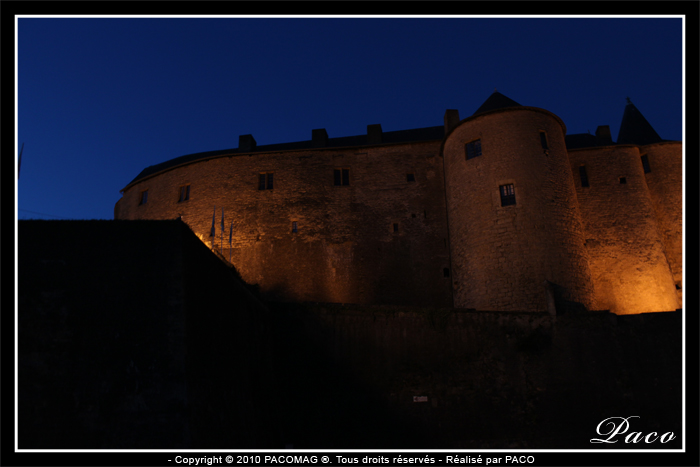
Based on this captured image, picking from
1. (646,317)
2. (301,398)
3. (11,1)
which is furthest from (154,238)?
(646,317)

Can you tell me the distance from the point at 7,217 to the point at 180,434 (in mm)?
4767

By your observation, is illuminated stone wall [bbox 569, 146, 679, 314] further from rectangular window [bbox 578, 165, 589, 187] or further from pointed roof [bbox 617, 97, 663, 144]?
pointed roof [bbox 617, 97, 663, 144]

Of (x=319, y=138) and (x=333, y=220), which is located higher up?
(x=319, y=138)

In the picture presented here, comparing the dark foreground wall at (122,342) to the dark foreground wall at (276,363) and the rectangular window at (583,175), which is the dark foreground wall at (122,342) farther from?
the rectangular window at (583,175)

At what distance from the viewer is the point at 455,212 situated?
70.0 ft

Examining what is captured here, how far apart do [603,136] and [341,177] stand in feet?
43.1

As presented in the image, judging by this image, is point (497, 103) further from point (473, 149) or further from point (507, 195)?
point (507, 195)

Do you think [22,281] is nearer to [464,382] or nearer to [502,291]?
[464,382]

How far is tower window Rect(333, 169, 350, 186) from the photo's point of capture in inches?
1023

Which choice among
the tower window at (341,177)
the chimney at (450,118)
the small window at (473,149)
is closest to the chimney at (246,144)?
the tower window at (341,177)

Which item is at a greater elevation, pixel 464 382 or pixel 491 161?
pixel 491 161

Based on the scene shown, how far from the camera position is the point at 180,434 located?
31.7 ft

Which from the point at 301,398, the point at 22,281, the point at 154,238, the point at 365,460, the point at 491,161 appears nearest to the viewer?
the point at 22,281

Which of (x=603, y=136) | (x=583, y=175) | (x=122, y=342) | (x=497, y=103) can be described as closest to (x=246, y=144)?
(x=497, y=103)
